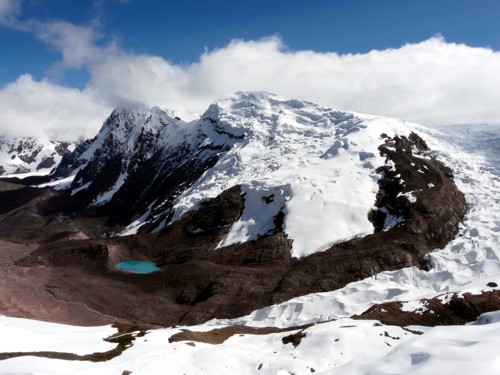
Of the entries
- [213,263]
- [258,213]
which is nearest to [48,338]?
[213,263]

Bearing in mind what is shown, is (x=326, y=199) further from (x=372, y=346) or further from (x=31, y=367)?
(x=31, y=367)

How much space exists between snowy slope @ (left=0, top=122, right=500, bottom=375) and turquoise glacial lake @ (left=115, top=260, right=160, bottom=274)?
3201 cm

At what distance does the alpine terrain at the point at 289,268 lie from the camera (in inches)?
1377

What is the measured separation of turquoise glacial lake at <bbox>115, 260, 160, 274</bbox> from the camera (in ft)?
Result: 289

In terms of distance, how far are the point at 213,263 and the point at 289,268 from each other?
14.7m

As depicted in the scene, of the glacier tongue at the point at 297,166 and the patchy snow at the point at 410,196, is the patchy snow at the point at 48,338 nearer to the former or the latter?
the glacier tongue at the point at 297,166

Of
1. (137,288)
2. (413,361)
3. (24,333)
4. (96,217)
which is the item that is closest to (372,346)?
(413,361)

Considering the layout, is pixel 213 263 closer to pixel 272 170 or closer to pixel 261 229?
pixel 261 229

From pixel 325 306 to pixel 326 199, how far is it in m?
30.7

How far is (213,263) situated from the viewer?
257 feet

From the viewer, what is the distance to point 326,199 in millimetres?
85812

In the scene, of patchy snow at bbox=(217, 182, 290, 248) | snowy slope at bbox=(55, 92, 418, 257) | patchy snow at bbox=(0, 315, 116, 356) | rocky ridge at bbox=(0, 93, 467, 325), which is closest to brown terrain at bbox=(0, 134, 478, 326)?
rocky ridge at bbox=(0, 93, 467, 325)

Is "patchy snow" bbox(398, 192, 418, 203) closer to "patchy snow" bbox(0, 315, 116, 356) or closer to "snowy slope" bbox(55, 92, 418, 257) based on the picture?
"snowy slope" bbox(55, 92, 418, 257)

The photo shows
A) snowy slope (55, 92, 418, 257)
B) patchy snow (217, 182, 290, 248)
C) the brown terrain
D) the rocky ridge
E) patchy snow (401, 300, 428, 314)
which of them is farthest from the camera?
patchy snow (217, 182, 290, 248)
